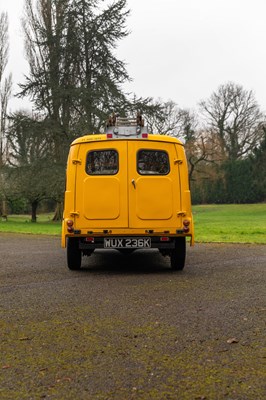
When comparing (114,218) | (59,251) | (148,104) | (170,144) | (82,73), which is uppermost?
(82,73)

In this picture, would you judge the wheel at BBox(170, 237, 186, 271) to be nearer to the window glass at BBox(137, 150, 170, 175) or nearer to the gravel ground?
the gravel ground

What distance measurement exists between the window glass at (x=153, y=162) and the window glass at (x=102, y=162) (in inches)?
17.4

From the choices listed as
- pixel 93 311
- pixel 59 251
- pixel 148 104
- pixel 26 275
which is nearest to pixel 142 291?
pixel 93 311

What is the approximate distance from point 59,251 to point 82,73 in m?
19.1

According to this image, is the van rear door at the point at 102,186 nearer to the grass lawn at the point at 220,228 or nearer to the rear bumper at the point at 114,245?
the rear bumper at the point at 114,245

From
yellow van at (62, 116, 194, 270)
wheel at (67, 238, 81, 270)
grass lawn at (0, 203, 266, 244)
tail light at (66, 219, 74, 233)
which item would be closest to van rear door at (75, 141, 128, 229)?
yellow van at (62, 116, 194, 270)

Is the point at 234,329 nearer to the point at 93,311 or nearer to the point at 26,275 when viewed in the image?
the point at 93,311

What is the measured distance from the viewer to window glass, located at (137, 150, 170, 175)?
7441 millimetres

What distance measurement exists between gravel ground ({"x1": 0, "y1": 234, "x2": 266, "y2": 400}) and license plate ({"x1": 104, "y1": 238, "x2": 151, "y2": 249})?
1.68 ft

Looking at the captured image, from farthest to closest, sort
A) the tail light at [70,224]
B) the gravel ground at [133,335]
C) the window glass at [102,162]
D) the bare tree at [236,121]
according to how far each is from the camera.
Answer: the bare tree at [236,121] < the window glass at [102,162] < the tail light at [70,224] < the gravel ground at [133,335]

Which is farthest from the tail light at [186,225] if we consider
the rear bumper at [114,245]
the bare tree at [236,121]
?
the bare tree at [236,121]

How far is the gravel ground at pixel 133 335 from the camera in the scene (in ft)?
9.26

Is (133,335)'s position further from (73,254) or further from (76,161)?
(76,161)

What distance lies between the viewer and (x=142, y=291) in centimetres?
584
